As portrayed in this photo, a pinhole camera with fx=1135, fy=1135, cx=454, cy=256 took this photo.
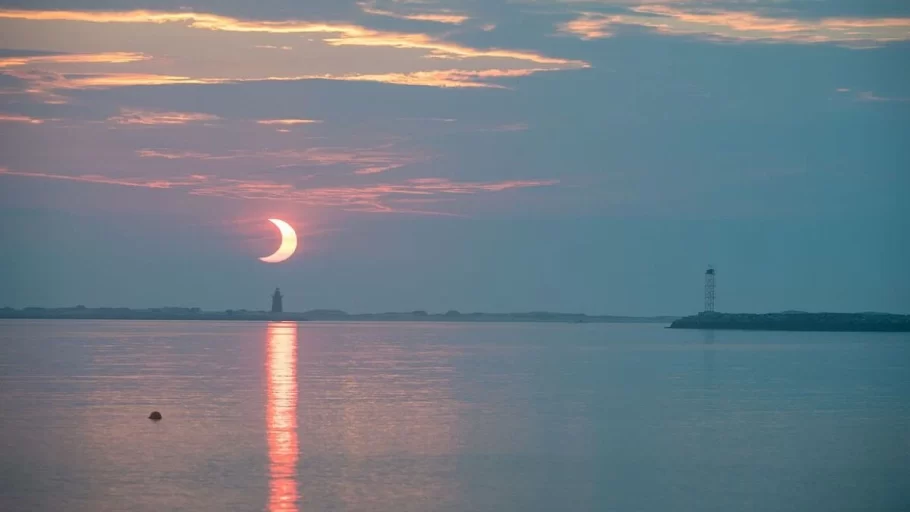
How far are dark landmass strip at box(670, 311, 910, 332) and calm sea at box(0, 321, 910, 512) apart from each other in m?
118

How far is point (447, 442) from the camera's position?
1208 inches

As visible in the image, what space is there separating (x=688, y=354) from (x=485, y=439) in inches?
2315

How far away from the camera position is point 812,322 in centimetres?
17288

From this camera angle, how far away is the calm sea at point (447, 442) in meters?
23.4

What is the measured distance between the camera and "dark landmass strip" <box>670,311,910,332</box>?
16838 cm

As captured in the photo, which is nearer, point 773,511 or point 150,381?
point 773,511

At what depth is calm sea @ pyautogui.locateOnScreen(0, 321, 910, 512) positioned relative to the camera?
23.4 meters

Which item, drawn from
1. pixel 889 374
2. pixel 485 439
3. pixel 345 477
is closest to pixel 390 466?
pixel 345 477

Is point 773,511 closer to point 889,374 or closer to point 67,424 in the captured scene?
point 67,424

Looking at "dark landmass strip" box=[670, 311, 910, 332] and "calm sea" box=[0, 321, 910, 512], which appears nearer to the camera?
"calm sea" box=[0, 321, 910, 512]

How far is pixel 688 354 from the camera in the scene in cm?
8769

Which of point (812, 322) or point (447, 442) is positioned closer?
point (447, 442)

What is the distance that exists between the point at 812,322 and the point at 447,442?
152m

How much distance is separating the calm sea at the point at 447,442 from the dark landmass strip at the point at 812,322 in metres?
118
